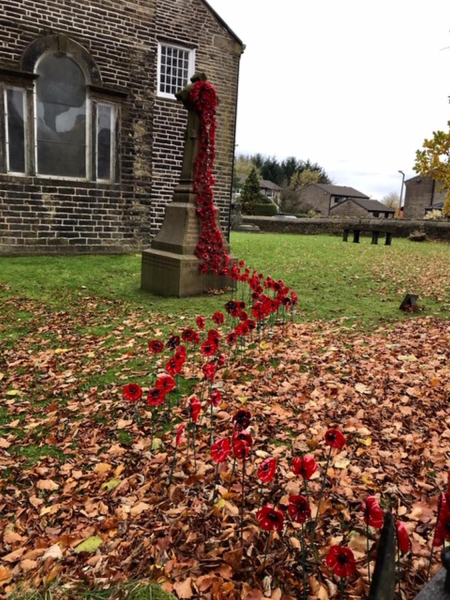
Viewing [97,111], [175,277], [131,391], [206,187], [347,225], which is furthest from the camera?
[347,225]

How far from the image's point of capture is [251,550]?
239 centimetres

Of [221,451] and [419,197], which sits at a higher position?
[419,197]

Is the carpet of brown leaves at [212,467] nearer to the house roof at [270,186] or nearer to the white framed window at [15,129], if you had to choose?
the white framed window at [15,129]

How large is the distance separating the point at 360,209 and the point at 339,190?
10.0 metres

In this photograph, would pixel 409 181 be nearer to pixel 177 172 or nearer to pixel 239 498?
pixel 177 172

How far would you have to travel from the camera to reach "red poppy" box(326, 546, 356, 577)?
1.62m

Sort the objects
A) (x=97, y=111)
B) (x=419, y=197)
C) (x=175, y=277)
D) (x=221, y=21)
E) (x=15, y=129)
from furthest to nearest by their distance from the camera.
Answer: (x=419, y=197) < (x=221, y=21) < (x=97, y=111) < (x=15, y=129) < (x=175, y=277)

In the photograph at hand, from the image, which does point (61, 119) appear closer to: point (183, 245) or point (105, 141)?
point (105, 141)

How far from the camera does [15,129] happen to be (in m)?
11.5

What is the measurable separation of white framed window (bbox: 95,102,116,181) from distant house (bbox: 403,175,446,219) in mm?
57273

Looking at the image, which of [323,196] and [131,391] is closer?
[131,391]

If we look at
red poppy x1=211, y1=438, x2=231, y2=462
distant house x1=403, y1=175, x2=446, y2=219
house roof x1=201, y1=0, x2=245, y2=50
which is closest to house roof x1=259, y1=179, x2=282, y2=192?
distant house x1=403, y1=175, x2=446, y2=219

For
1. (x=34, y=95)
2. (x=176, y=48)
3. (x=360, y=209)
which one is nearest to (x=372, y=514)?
(x=34, y=95)

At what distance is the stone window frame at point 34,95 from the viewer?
36.9 feet
